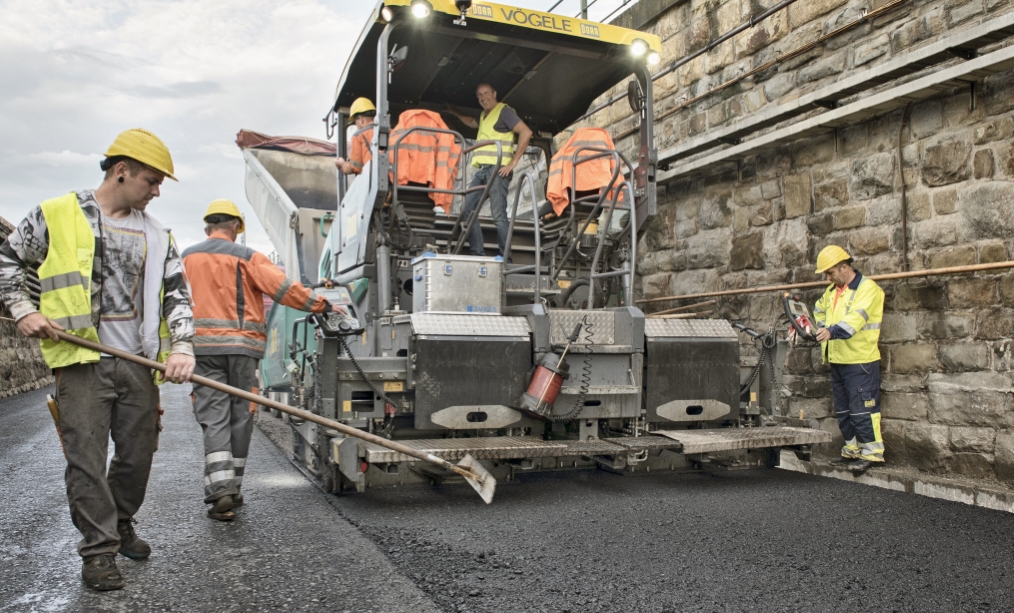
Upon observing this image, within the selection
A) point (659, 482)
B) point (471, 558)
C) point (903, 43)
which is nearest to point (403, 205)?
point (659, 482)

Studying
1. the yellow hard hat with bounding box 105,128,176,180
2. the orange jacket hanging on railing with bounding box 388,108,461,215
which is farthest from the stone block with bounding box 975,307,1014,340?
the yellow hard hat with bounding box 105,128,176,180

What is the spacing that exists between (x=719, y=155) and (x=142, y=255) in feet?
16.1

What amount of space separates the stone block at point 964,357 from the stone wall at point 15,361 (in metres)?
10.7

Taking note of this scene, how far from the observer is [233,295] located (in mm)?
4211

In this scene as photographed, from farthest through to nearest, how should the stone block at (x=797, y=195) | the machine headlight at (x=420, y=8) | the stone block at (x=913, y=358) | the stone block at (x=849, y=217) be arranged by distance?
the stone block at (x=797, y=195) < the stone block at (x=849, y=217) < the stone block at (x=913, y=358) < the machine headlight at (x=420, y=8)

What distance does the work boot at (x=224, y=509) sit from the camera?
375cm

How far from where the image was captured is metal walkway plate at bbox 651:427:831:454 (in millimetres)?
4398

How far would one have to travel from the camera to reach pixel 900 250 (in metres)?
5.28

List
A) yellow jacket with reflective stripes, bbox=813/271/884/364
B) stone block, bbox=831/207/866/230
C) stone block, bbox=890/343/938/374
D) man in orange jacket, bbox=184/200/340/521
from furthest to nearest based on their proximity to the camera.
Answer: stone block, bbox=831/207/866/230 → yellow jacket with reflective stripes, bbox=813/271/884/364 → stone block, bbox=890/343/938/374 → man in orange jacket, bbox=184/200/340/521

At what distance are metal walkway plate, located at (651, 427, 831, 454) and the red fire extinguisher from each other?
0.75 m

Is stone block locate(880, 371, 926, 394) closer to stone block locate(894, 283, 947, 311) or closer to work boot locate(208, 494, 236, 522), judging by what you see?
stone block locate(894, 283, 947, 311)

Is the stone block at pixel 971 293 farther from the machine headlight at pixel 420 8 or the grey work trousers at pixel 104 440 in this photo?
the grey work trousers at pixel 104 440

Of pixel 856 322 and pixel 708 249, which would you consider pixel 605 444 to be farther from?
pixel 708 249

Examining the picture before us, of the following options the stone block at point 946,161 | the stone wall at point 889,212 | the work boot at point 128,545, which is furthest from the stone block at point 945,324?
the work boot at point 128,545
